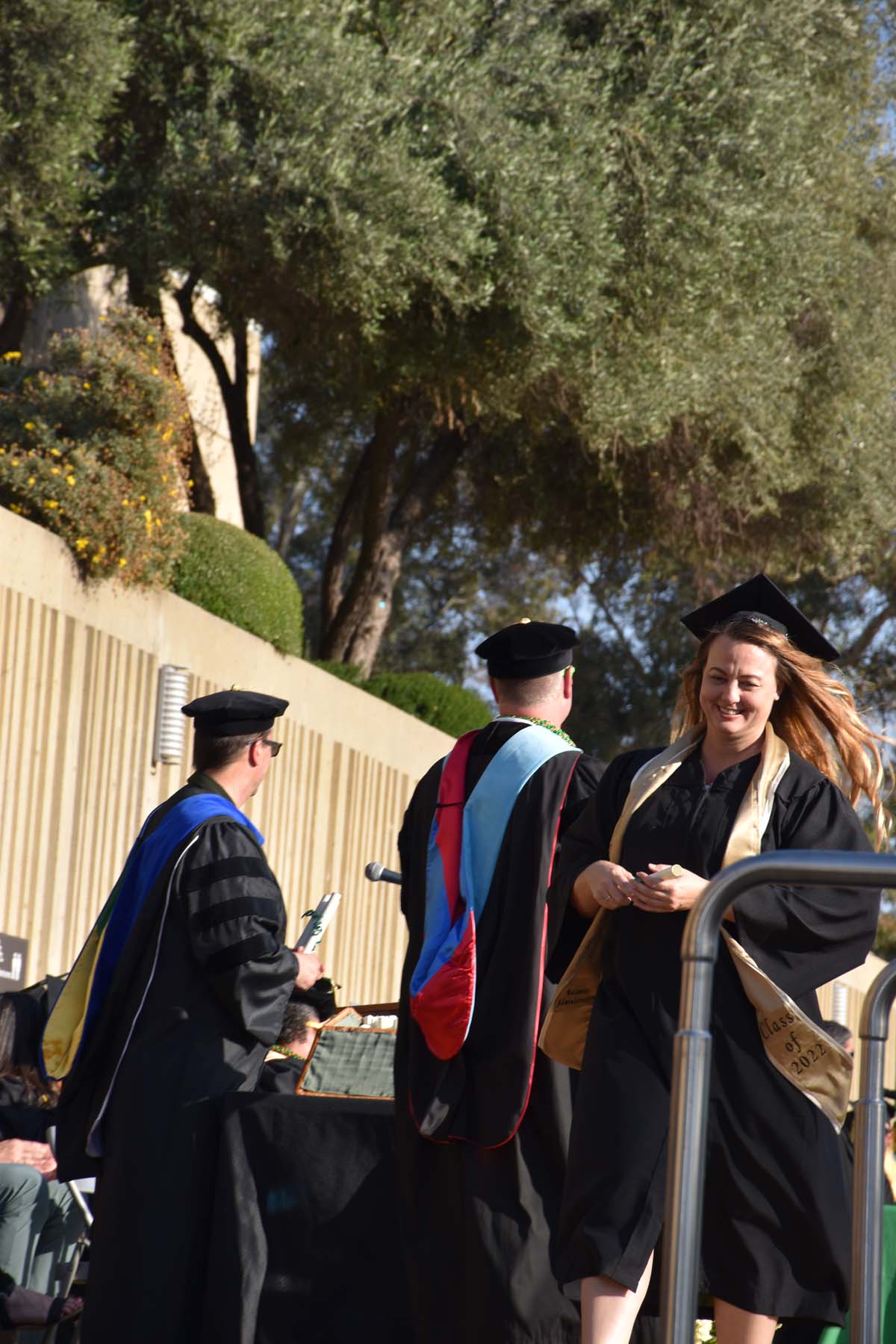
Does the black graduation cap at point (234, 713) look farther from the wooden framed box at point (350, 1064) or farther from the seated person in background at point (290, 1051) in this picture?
the seated person in background at point (290, 1051)

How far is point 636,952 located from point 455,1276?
998 mm

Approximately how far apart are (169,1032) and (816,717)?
6.11 feet

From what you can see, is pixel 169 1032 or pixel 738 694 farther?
pixel 169 1032

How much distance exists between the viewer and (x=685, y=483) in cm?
1537

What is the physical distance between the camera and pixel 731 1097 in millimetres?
3168

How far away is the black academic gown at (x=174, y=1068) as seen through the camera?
4.12 meters

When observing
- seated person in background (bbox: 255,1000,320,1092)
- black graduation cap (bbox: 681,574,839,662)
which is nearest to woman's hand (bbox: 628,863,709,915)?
black graduation cap (bbox: 681,574,839,662)

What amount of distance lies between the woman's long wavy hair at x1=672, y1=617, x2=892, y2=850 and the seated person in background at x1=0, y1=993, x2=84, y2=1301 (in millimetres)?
3037

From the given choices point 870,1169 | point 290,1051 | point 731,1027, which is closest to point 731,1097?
point 731,1027

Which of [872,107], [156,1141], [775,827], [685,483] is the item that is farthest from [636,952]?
[872,107]

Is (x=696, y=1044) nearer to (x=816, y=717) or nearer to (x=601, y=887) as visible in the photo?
(x=601, y=887)

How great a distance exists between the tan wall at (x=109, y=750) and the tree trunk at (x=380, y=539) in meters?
2.84

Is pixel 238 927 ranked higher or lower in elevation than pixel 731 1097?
higher

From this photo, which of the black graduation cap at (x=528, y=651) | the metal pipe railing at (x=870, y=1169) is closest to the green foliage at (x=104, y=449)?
the black graduation cap at (x=528, y=651)
